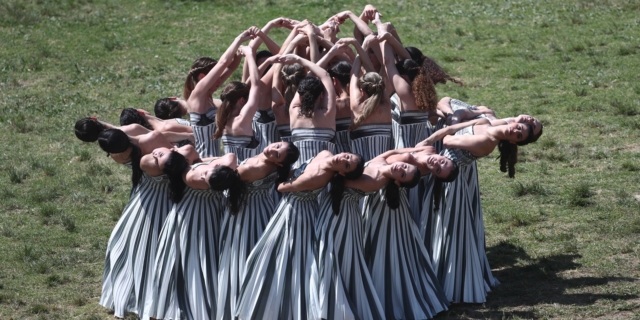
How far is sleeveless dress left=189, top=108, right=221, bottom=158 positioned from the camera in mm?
10164

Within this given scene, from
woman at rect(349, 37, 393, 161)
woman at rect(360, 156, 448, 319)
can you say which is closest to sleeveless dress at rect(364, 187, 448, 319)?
woman at rect(360, 156, 448, 319)

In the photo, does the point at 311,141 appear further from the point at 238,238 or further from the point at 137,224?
the point at 137,224

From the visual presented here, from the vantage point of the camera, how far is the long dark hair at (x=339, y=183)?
8.28 m

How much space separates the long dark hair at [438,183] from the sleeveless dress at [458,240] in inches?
4.8

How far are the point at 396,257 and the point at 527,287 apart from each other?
160 cm

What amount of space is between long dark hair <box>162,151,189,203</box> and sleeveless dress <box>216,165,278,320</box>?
465 mm

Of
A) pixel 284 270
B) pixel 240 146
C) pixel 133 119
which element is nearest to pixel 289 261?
pixel 284 270

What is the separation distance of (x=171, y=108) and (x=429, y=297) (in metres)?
3.60

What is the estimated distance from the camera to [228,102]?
9602 mm

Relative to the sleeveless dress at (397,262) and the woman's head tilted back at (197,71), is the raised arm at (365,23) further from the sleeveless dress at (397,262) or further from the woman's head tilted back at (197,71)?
the sleeveless dress at (397,262)

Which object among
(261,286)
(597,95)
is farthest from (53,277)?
(597,95)

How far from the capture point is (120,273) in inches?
369

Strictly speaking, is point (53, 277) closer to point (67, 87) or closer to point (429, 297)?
point (429, 297)

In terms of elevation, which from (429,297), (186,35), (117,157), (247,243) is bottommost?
(429,297)
